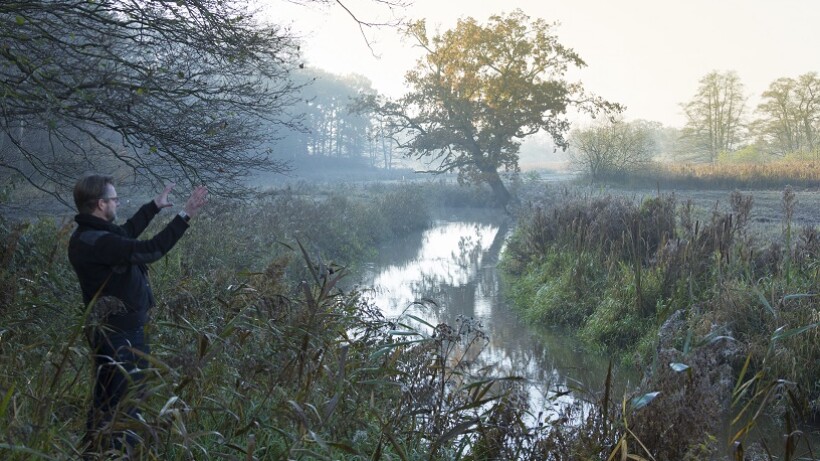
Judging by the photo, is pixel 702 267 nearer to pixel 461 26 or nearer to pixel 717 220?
pixel 717 220

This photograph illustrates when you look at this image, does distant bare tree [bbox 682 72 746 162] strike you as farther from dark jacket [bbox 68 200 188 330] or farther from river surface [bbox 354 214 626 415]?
dark jacket [bbox 68 200 188 330]

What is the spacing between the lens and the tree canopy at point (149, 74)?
636cm

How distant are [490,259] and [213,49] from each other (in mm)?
12755

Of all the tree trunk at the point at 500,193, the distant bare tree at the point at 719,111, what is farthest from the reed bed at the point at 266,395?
the distant bare tree at the point at 719,111

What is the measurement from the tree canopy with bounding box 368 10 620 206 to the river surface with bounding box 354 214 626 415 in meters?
6.21

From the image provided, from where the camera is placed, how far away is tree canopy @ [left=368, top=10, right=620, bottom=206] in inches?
1206

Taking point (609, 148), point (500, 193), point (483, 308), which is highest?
point (609, 148)

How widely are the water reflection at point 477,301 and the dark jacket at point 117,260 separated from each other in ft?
6.59

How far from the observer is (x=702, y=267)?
10.0 m

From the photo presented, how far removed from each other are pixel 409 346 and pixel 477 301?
6733 mm

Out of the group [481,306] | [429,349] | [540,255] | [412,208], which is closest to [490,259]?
[540,255]

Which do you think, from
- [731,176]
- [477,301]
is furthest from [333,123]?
[477,301]

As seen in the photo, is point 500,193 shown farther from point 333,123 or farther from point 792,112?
point 333,123

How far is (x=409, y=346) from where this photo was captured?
22.9 ft
